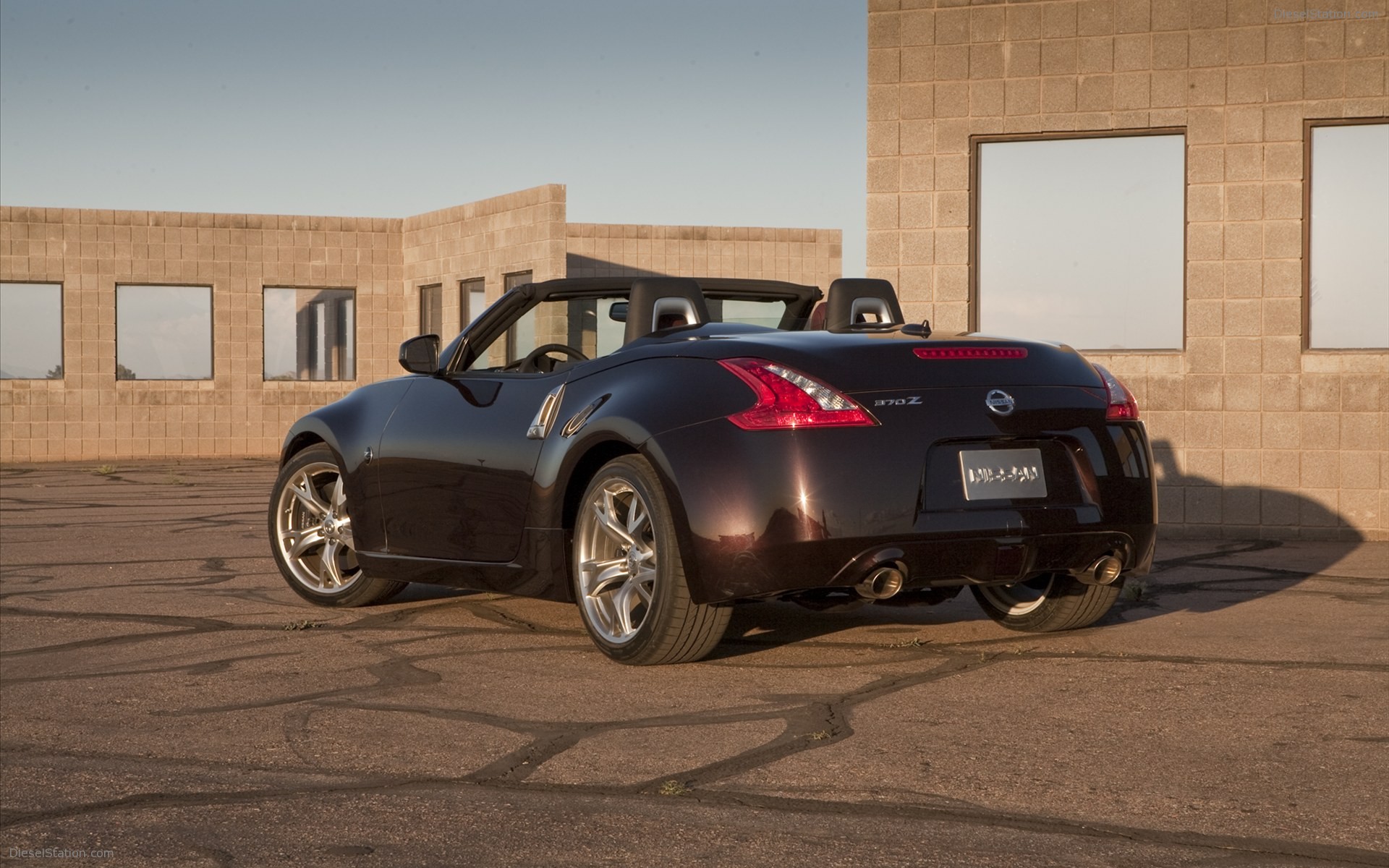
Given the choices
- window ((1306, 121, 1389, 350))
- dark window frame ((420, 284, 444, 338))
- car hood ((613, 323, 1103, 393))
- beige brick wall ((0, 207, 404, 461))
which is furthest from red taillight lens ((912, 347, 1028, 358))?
beige brick wall ((0, 207, 404, 461))

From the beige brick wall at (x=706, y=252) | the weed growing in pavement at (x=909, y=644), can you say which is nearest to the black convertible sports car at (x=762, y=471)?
the weed growing in pavement at (x=909, y=644)

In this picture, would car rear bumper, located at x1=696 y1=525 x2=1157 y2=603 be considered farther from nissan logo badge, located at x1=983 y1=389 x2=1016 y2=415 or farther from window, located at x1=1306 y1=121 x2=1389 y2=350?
window, located at x1=1306 y1=121 x2=1389 y2=350

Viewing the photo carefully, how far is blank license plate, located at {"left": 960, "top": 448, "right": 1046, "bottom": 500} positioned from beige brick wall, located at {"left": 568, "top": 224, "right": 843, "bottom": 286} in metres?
19.1

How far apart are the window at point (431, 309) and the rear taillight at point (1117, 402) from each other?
19.8 m

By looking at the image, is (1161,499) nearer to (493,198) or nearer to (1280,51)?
(1280,51)

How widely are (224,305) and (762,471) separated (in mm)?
21906

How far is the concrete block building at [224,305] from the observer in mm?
25297

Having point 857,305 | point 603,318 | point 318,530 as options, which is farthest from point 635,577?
point 603,318

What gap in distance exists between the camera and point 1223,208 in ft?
36.1

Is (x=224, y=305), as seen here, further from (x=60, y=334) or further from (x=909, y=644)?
(x=909, y=644)

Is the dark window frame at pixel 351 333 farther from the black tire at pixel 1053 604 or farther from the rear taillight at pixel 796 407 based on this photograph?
the rear taillight at pixel 796 407

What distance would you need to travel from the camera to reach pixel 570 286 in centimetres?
697

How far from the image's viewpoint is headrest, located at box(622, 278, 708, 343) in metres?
6.53

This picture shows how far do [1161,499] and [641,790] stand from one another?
7.64 metres
